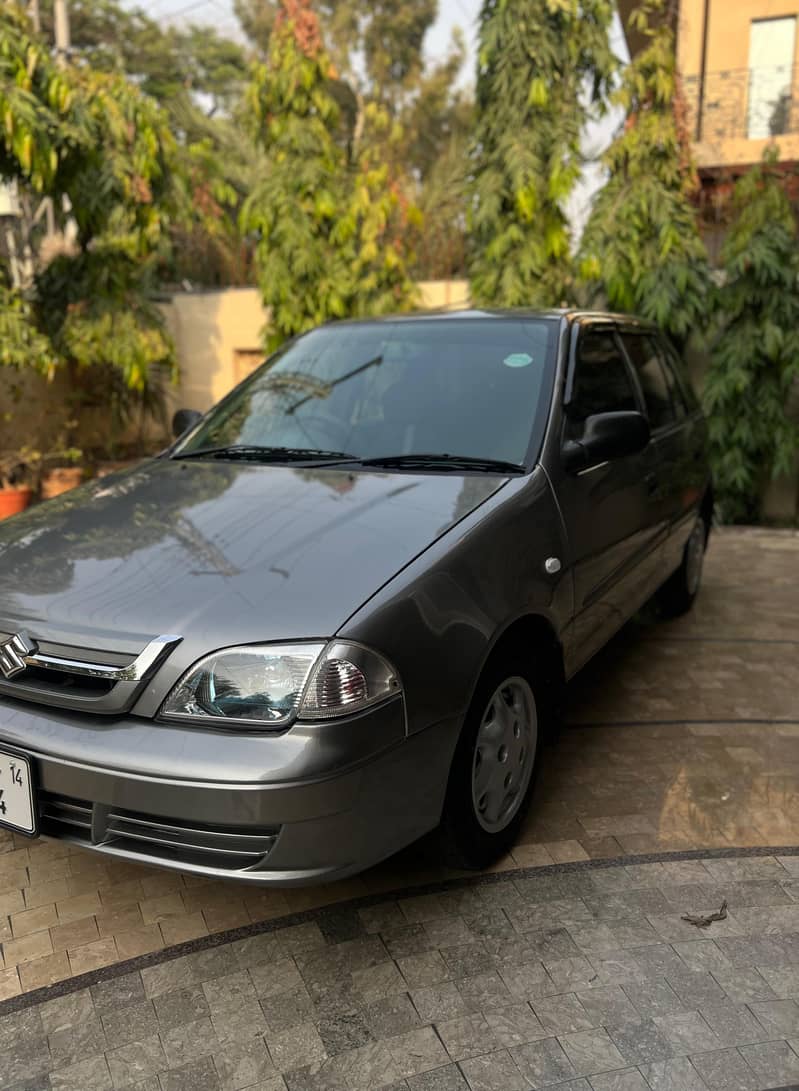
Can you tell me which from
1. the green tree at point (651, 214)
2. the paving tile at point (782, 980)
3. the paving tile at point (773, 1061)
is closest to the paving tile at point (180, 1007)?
the paving tile at point (773, 1061)

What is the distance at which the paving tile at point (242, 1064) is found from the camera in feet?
6.06

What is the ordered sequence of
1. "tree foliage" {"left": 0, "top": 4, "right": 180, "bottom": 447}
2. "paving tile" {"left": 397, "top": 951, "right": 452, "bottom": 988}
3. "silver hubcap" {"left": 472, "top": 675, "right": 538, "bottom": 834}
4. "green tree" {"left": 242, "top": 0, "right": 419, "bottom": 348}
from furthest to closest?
1. "green tree" {"left": 242, "top": 0, "right": 419, "bottom": 348}
2. "tree foliage" {"left": 0, "top": 4, "right": 180, "bottom": 447}
3. "silver hubcap" {"left": 472, "top": 675, "right": 538, "bottom": 834}
4. "paving tile" {"left": 397, "top": 951, "right": 452, "bottom": 988}

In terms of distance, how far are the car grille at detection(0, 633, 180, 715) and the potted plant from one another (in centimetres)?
506

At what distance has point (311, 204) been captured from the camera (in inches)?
308

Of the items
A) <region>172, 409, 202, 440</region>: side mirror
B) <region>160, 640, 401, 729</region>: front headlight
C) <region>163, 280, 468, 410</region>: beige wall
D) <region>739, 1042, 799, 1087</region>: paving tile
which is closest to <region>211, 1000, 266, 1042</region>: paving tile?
<region>160, 640, 401, 729</region>: front headlight

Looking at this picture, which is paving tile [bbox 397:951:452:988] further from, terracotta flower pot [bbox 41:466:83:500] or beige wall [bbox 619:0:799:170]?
beige wall [bbox 619:0:799:170]

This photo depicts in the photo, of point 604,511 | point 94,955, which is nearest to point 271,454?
point 604,511

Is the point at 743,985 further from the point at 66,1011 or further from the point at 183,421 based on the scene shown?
the point at 183,421

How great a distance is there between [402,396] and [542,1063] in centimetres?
211

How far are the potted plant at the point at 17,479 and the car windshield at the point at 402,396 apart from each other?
13.4 ft

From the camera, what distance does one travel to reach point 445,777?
2.19 meters

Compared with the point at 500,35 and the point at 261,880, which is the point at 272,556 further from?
the point at 500,35

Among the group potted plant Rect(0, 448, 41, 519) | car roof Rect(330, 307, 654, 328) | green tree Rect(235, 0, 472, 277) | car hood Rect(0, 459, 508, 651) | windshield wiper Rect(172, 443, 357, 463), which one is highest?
green tree Rect(235, 0, 472, 277)

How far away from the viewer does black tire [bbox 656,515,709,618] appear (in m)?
4.83
